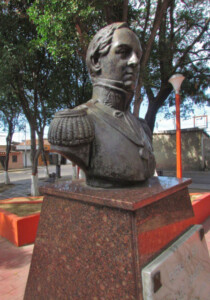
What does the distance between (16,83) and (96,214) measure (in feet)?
18.9

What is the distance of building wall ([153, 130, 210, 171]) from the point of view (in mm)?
12969

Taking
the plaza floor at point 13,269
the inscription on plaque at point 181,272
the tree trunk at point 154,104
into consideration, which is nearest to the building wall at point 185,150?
the tree trunk at point 154,104

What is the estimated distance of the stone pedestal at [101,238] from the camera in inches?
53.0

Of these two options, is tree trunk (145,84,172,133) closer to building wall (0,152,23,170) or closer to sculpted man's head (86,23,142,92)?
sculpted man's head (86,23,142,92)

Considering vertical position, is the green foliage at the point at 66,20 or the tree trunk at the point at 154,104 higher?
the green foliage at the point at 66,20

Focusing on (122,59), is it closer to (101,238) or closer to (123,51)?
(123,51)

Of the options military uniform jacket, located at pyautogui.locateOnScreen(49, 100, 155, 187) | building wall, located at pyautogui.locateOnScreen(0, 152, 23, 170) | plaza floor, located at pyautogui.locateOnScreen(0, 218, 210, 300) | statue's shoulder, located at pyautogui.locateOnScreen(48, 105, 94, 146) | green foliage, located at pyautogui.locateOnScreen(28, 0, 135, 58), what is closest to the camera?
statue's shoulder, located at pyautogui.locateOnScreen(48, 105, 94, 146)

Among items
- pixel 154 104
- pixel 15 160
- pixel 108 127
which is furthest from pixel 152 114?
pixel 15 160

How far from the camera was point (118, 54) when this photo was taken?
1741mm

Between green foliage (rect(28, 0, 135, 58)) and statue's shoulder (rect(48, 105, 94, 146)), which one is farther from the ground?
green foliage (rect(28, 0, 135, 58))

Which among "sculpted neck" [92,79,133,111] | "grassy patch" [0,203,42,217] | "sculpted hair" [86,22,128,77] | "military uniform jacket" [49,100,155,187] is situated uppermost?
"sculpted hair" [86,22,128,77]

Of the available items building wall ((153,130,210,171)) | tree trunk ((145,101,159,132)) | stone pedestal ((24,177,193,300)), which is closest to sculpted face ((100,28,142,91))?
stone pedestal ((24,177,193,300))

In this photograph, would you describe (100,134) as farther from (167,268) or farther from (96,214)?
(167,268)

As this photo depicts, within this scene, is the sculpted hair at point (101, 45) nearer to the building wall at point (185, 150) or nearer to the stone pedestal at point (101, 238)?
the stone pedestal at point (101, 238)
